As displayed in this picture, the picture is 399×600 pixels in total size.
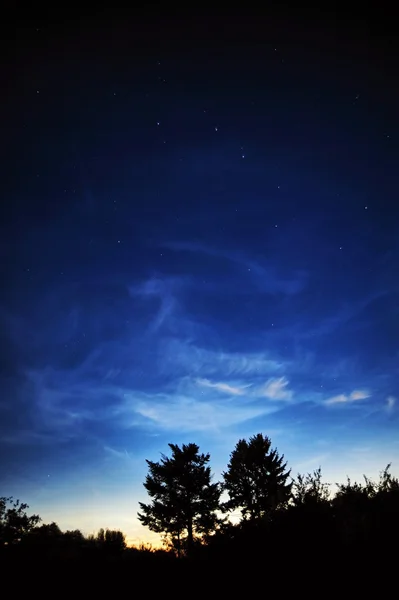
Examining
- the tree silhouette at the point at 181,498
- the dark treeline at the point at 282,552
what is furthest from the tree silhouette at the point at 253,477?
the dark treeline at the point at 282,552

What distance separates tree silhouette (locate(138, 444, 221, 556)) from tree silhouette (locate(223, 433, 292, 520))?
1.86 meters

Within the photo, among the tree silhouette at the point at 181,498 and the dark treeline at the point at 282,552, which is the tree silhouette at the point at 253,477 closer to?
the tree silhouette at the point at 181,498

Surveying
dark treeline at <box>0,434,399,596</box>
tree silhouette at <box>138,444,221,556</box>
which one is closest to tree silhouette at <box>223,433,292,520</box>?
tree silhouette at <box>138,444,221,556</box>

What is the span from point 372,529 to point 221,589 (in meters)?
4.00

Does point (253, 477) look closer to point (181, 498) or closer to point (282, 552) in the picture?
point (181, 498)

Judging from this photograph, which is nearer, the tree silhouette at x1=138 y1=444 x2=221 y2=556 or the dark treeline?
the dark treeline

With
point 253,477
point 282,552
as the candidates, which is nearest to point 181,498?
point 253,477

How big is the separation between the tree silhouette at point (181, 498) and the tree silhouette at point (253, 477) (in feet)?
6.12

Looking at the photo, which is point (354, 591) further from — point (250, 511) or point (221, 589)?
point (250, 511)

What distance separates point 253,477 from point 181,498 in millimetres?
7291

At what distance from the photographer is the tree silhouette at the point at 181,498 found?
93.8 feet

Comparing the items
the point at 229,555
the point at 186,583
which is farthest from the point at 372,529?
the point at 186,583

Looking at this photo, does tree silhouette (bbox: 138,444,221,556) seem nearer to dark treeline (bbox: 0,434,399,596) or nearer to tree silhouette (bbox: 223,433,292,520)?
tree silhouette (bbox: 223,433,292,520)

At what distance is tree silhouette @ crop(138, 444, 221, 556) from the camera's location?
93.8 ft
